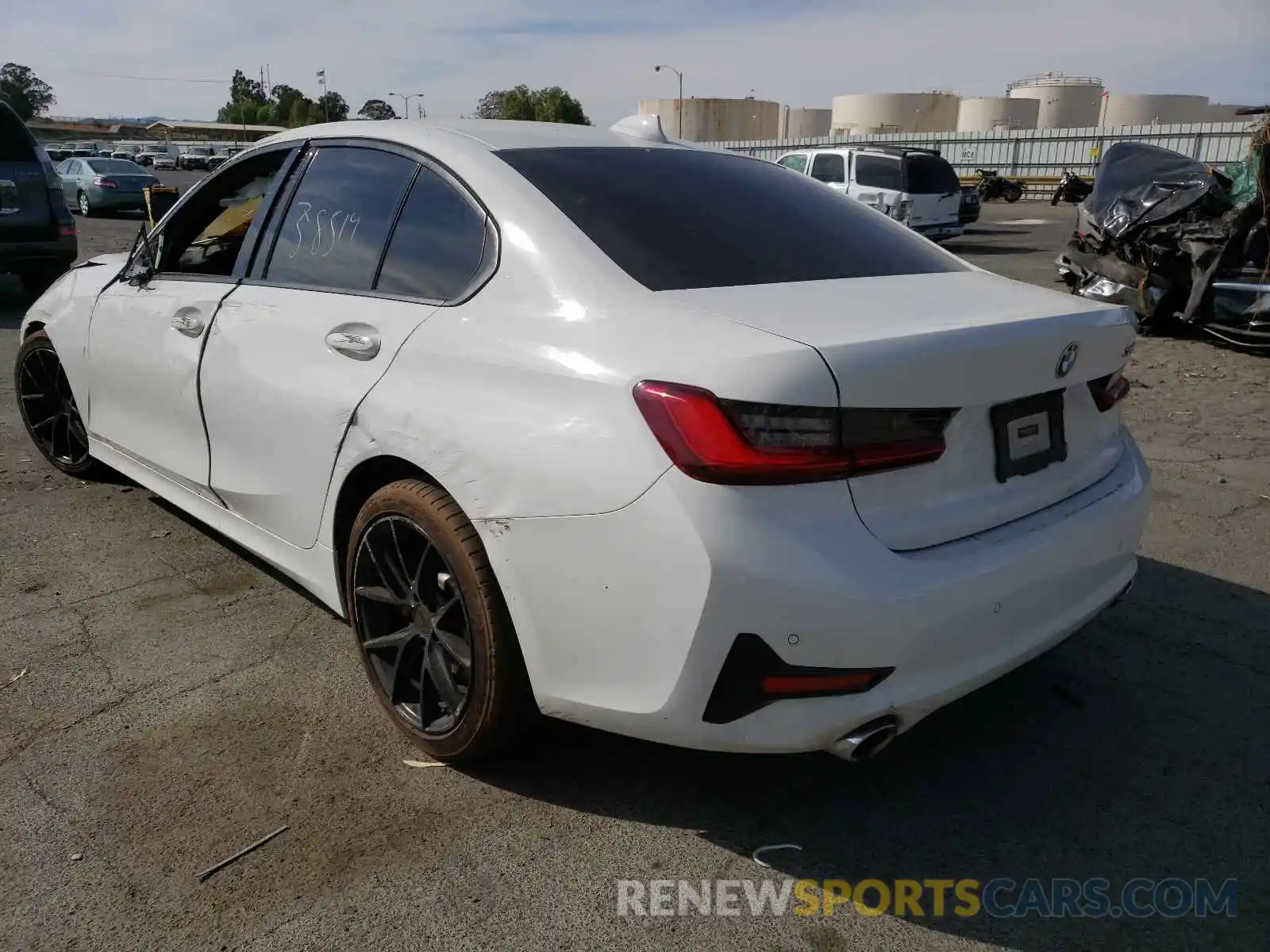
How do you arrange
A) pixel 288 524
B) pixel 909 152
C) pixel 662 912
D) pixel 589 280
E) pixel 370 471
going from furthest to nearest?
1. pixel 909 152
2. pixel 288 524
3. pixel 370 471
4. pixel 589 280
5. pixel 662 912

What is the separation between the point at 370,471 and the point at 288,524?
50cm

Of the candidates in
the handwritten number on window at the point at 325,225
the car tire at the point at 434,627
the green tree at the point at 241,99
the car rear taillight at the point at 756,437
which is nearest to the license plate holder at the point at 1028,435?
the car rear taillight at the point at 756,437

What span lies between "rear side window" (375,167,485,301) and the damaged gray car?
7129mm

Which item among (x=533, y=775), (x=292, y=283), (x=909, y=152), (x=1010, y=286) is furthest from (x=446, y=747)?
(x=909, y=152)

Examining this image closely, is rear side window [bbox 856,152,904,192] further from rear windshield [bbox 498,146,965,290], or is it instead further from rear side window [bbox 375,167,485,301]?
rear side window [bbox 375,167,485,301]

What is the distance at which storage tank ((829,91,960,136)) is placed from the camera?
232 ft

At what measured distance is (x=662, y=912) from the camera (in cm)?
223

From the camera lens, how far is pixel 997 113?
2749 inches

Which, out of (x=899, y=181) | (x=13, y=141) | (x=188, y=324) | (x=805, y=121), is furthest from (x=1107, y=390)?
(x=805, y=121)

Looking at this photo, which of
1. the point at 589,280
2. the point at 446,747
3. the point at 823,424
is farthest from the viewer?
the point at 446,747

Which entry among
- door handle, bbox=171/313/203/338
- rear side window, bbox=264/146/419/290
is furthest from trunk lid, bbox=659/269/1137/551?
door handle, bbox=171/313/203/338

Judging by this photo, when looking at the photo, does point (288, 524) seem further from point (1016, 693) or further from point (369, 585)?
point (1016, 693)

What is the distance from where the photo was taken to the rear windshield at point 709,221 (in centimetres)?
254

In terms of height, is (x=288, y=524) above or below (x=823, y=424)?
below
